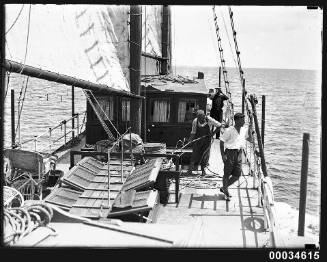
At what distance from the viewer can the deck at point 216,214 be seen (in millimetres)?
8391

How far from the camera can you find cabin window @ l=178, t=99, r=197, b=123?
630 inches

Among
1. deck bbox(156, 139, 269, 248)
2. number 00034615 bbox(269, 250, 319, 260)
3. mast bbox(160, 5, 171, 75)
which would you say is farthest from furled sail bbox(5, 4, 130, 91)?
mast bbox(160, 5, 171, 75)

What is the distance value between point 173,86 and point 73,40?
7.56 m

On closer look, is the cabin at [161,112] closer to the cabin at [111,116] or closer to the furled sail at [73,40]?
the cabin at [111,116]

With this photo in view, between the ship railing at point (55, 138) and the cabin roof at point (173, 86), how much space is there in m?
2.94

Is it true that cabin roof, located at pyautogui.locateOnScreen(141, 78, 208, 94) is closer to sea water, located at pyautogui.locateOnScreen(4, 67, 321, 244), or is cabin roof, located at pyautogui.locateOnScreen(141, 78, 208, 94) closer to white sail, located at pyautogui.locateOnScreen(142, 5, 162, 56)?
sea water, located at pyautogui.locateOnScreen(4, 67, 321, 244)

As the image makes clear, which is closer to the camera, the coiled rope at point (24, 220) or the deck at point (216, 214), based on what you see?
the coiled rope at point (24, 220)

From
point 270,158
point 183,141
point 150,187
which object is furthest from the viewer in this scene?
point 270,158

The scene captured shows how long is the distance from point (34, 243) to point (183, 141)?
9303 mm

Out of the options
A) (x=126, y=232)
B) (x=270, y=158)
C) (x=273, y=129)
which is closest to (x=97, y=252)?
(x=126, y=232)

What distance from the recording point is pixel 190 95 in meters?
16.0

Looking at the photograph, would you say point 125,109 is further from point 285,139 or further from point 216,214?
point 285,139

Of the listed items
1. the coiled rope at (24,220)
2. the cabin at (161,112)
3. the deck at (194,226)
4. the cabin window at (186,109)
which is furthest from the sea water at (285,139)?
the cabin window at (186,109)

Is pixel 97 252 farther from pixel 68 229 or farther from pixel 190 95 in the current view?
pixel 190 95
